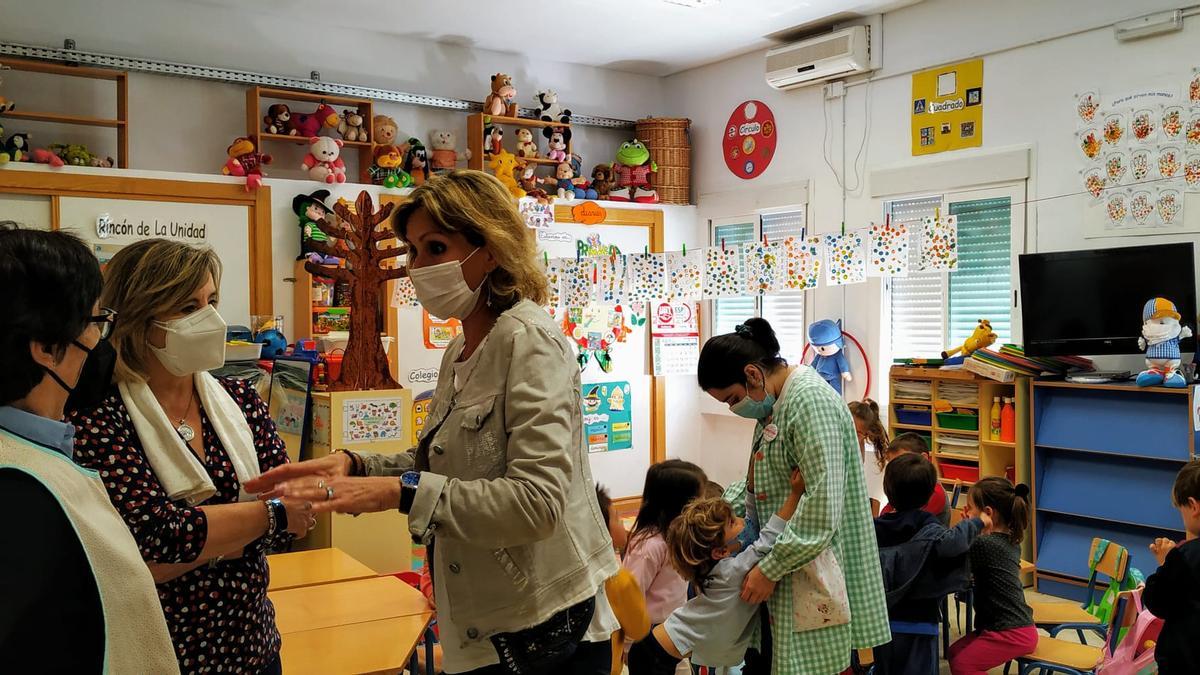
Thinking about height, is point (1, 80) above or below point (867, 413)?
above

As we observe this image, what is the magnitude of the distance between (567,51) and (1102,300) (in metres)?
4.24

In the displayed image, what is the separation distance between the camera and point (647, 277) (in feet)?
21.4

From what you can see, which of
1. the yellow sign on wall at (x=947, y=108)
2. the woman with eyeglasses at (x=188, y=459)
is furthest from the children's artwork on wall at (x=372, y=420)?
the yellow sign on wall at (x=947, y=108)

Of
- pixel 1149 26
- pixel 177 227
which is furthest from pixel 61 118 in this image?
pixel 1149 26

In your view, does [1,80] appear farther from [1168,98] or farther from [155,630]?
[1168,98]

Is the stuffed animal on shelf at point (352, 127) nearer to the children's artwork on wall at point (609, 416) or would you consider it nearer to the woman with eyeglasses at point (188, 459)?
the children's artwork on wall at point (609, 416)

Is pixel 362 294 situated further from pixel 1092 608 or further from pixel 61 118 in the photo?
pixel 1092 608

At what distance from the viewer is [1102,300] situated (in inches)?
193

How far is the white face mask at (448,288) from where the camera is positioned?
1.58 metres

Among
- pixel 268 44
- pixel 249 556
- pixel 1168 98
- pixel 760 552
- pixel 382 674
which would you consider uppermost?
pixel 268 44

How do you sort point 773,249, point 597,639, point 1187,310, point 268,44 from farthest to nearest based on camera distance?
point 268,44
point 773,249
point 1187,310
point 597,639

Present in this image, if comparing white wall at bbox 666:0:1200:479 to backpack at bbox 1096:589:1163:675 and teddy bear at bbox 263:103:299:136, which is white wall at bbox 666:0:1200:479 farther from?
teddy bear at bbox 263:103:299:136

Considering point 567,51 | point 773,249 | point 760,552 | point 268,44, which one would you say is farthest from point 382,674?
point 567,51

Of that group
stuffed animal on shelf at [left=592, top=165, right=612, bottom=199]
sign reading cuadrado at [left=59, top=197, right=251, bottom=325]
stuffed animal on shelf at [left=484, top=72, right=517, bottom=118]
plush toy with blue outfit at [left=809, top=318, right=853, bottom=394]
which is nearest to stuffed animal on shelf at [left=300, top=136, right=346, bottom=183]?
sign reading cuadrado at [left=59, top=197, right=251, bottom=325]
